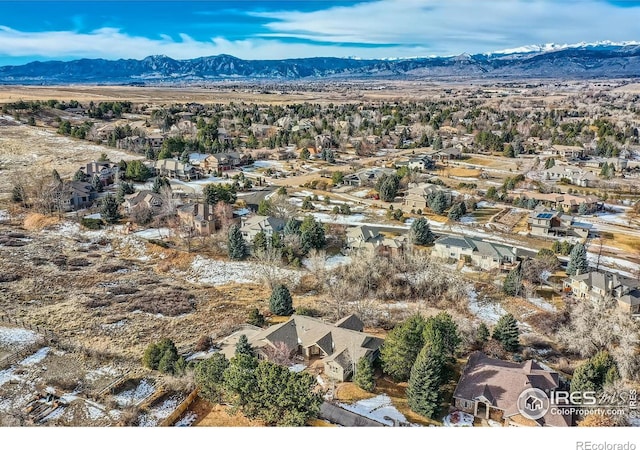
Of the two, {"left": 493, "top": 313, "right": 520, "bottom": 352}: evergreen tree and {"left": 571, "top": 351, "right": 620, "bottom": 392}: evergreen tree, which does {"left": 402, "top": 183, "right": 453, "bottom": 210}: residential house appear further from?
{"left": 571, "top": 351, "right": 620, "bottom": 392}: evergreen tree

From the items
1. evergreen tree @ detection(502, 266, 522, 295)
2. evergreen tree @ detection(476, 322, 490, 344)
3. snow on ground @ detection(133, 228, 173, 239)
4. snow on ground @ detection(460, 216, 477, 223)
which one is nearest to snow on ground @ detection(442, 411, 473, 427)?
evergreen tree @ detection(476, 322, 490, 344)

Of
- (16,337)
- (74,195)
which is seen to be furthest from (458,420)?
(74,195)

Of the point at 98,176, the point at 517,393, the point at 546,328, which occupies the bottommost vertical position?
the point at 546,328

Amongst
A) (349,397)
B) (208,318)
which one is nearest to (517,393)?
(349,397)

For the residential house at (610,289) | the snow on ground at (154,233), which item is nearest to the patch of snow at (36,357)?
the snow on ground at (154,233)

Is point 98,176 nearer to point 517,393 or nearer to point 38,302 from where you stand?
point 38,302

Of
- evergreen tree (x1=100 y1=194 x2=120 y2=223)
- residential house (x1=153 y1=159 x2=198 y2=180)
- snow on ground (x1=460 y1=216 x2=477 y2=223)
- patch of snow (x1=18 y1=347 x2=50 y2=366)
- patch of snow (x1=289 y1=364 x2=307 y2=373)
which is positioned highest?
residential house (x1=153 y1=159 x2=198 y2=180)

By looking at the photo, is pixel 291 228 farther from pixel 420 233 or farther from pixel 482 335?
pixel 482 335
